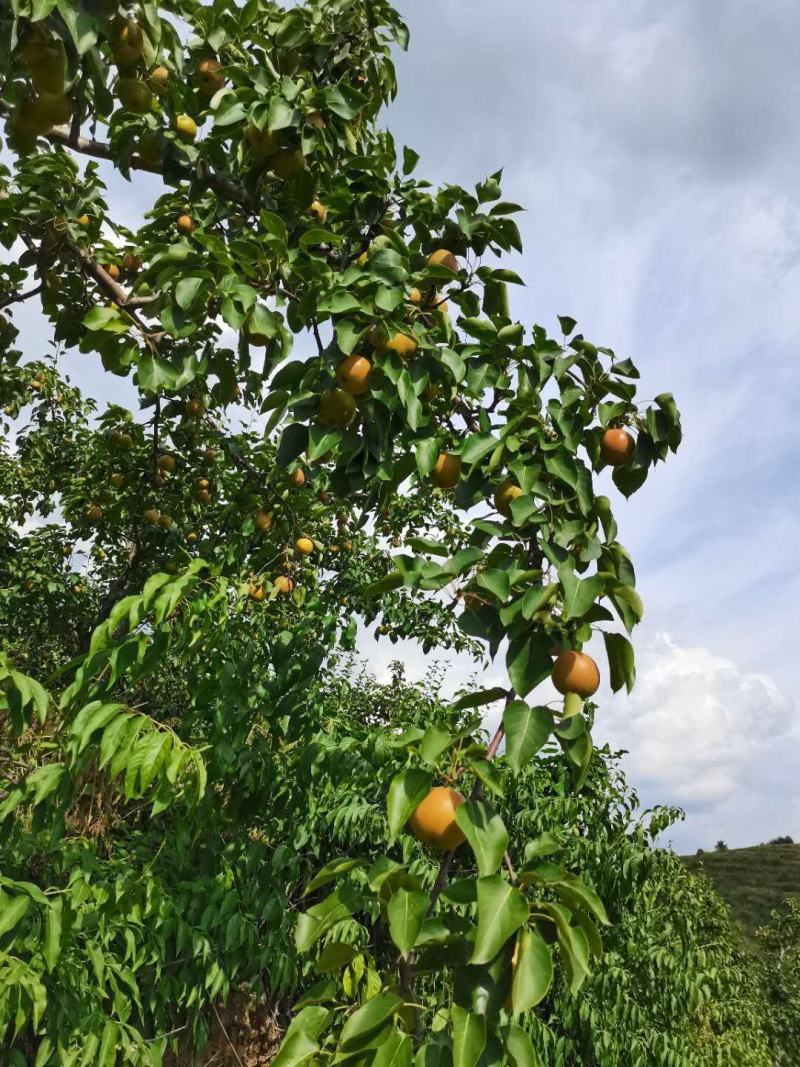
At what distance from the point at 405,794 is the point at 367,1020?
34cm

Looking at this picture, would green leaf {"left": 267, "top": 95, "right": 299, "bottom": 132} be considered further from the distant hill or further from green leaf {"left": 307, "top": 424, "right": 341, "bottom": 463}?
the distant hill

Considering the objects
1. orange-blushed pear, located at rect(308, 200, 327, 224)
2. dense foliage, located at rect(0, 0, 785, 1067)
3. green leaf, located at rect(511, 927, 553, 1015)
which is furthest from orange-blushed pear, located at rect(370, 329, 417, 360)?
green leaf, located at rect(511, 927, 553, 1015)

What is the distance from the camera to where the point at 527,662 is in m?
1.42

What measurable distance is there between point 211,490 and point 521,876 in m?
4.18

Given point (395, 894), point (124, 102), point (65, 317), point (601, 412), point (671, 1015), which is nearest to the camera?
point (395, 894)

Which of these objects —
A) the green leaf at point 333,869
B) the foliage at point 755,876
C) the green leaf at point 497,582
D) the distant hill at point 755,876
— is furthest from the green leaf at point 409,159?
the distant hill at point 755,876

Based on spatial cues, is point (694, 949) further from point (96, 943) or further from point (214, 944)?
point (96, 943)

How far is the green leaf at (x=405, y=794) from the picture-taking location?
3.98 ft

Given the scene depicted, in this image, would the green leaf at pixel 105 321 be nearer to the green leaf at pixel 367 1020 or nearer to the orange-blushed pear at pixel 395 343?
the orange-blushed pear at pixel 395 343

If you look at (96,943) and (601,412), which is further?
(96,943)

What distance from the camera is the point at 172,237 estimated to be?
2439 mm

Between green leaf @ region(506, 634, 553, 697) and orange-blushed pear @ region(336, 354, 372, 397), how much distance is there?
71 cm

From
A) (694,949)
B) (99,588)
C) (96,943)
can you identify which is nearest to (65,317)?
(96,943)

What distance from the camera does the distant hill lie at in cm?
2247
